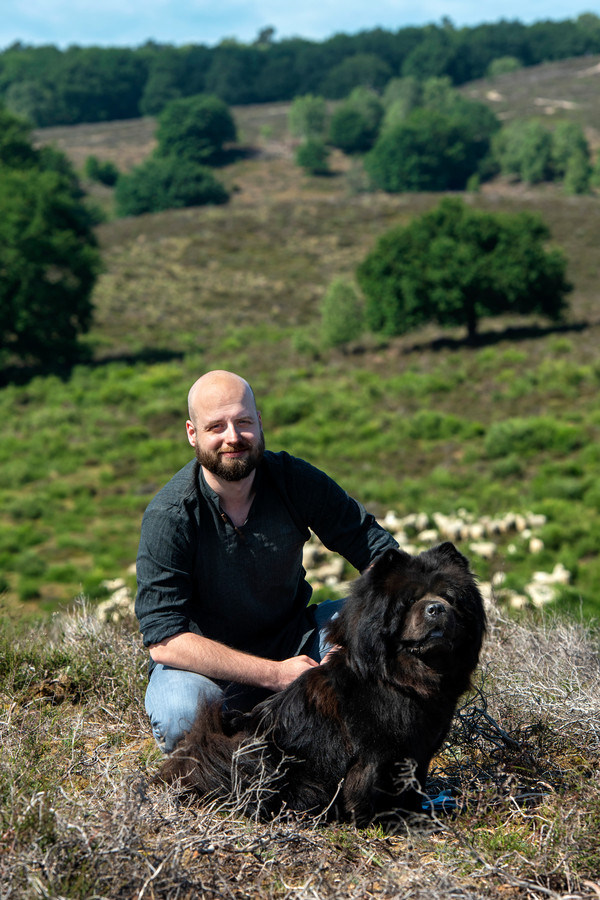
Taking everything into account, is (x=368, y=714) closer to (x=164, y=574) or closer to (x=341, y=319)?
(x=164, y=574)

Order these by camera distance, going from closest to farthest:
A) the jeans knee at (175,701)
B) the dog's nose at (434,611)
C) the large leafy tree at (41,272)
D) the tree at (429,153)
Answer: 1. the dog's nose at (434,611)
2. the jeans knee at (175,701)
3. the large leafy tree at (41,272)
4. the tree at (429,153)

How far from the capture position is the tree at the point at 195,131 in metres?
83.1

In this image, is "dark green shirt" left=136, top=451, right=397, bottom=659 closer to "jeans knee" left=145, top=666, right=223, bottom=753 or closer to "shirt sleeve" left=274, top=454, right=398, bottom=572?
"shirt sleeve" left=274, top=454, right=398, bottom=572

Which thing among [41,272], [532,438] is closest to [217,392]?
[532,438]

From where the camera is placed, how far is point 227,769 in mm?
3074

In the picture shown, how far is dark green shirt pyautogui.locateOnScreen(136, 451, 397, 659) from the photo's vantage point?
136 inches

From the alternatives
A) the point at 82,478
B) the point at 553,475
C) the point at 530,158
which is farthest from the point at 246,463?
the point at 530,158

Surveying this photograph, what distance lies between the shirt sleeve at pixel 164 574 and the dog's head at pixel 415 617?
0.74 metres

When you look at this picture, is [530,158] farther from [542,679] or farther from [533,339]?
[542,679]

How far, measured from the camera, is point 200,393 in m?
3.58

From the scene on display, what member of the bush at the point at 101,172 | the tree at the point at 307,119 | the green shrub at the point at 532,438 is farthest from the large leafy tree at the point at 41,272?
the tree at the point at 307,119

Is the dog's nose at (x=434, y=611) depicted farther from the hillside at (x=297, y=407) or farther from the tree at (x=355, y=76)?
the tree at (x=355, y=76)

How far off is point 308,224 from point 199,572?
58.8 metres


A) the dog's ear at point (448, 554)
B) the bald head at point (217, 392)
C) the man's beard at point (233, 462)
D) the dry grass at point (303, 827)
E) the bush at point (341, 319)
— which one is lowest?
the bush at point (341, 319)
